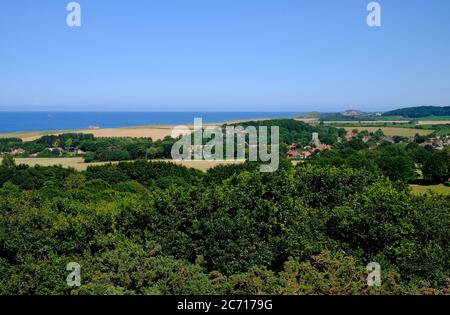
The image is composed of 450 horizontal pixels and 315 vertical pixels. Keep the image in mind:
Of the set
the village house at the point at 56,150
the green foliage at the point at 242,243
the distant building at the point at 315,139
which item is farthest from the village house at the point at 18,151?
the green foliage at the point at 242,243

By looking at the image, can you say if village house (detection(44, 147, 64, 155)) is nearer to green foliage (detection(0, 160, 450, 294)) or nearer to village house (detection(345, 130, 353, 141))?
village house (detection(345, 130, 353, 141))

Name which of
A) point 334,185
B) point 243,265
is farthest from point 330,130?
point 243,265

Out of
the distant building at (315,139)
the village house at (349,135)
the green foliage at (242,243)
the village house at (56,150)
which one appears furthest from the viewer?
the village house at (349,135)

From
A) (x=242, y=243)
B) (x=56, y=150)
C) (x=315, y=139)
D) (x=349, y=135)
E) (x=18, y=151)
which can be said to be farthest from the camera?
(x=349, y=135)

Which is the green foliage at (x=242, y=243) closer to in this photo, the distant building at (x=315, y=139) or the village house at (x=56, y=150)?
the village house at (x=56, y=150)

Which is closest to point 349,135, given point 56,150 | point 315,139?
point 315,139

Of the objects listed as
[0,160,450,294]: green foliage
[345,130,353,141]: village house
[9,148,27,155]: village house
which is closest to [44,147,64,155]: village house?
Answer: [9,148,27,155]: village house

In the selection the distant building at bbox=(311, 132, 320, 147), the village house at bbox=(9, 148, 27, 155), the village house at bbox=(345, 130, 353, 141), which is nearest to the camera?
the village house at bbox=(9, 148, 27, 155)

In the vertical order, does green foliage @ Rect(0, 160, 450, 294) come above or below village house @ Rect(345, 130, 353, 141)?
above

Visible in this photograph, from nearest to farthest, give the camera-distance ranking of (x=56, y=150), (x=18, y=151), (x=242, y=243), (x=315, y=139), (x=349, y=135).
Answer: (x=242, y=243), (x=18, y=151), (x=56, y=150), (x=315, y=139), (x=349, y=135)

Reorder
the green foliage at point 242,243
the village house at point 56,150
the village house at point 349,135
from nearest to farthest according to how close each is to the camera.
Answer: the green foliage at point 242,243 < the village house at point 56,150 < the village house at point 349,135

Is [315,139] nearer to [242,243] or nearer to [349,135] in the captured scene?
[349,135]
